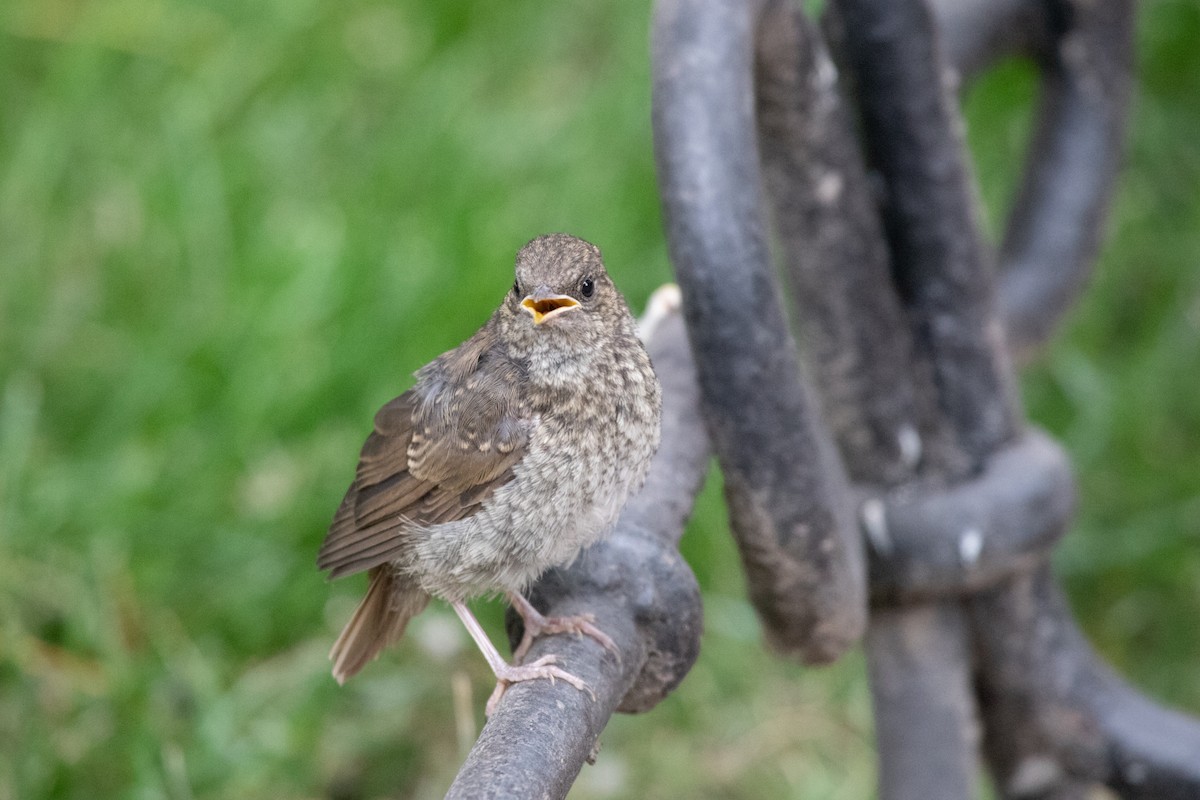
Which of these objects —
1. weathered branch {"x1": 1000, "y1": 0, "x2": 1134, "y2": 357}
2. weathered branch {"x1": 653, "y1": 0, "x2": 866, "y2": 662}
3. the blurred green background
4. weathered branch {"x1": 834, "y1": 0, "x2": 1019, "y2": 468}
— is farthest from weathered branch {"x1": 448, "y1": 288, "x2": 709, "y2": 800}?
weathered branch {"x1": 1000, "y1": 0, "x2": 1134, "y2": 357}

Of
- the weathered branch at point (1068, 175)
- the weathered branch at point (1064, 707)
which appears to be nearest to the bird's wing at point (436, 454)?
the weathered branch at point (1064, 707)

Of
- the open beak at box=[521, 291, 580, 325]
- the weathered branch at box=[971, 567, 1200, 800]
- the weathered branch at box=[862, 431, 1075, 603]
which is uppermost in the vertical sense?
the open beak at box=[521, 291, 580, 325]

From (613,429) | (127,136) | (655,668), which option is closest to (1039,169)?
(613,429)

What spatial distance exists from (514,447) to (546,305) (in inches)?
9.0

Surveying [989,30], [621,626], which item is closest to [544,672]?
[621,626]

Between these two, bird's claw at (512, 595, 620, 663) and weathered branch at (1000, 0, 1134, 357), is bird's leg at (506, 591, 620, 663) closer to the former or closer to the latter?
bird's claw at (512, 595, 620, 663)

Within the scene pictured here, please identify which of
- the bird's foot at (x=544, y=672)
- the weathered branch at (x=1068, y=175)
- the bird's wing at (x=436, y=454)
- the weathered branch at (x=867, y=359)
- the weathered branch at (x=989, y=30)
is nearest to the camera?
the bird's foot at (x=544, y=672)

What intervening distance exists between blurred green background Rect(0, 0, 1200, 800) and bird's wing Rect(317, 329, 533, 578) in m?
0.36

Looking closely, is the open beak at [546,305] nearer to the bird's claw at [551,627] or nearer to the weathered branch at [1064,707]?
the bird's claw at [551,627]

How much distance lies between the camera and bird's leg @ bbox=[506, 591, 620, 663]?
5.97 feet

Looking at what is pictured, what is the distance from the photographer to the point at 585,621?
185cm

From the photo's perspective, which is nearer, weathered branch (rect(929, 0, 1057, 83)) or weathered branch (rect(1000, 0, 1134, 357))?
weathered branch (rect(929, 0, 1057, 83))

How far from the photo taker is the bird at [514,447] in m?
2.08

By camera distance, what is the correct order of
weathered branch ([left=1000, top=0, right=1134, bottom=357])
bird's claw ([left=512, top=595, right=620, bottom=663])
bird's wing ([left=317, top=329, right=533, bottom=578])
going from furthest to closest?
weathered branch ([left=1000, top=0, right=1134, bottom=357]) → bird's wing ([left=317, top=329, right=533, bottom=578]) → bird's claw ([left=512, top=595, right=620, bottom=663])
